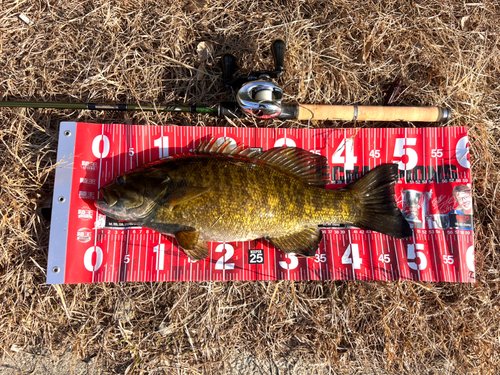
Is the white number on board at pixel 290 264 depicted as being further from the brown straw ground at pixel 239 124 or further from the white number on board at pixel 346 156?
the white number on board at pixel 346 156

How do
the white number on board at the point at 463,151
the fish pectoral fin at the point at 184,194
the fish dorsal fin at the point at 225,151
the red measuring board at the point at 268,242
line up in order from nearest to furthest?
Answer: the fish pectoral fin at the point at 184,194 → the fish dorsal fin at the point at 225,151 → the red measuring board at the point at 268,242 → the white number on board at the point at 463,151

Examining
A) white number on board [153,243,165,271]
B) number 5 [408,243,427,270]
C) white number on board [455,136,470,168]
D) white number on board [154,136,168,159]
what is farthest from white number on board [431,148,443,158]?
white number on board [153,243,165,271]

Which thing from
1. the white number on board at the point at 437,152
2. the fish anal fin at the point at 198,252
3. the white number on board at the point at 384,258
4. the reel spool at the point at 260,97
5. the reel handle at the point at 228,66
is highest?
the reel handle at the point at 228,66

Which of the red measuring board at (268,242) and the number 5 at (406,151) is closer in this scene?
the red measuring board at (268,242)

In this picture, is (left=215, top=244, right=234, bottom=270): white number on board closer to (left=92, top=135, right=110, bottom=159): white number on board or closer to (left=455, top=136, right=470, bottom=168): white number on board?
(left=92, top=135, right=110, bottom=159): white number on board

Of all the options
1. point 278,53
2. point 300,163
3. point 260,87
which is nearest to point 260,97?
point 260,87

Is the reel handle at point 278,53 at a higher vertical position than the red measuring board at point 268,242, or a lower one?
higher

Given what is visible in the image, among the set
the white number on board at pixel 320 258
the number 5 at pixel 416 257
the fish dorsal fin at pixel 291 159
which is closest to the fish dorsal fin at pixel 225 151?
the fish dorsal fin at pixel 291 159
